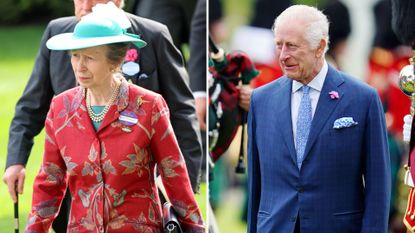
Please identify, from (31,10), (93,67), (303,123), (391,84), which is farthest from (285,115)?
(31,10)

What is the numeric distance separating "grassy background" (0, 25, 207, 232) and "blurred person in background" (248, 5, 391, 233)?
152 inches

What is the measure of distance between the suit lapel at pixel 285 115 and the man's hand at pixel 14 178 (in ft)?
5.41

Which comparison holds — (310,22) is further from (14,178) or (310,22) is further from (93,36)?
(14,178)

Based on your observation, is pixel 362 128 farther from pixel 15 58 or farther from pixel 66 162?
pixel 15 58

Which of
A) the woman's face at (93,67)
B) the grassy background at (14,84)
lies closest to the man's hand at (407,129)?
the woman's face at (93,67)

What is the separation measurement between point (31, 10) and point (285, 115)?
73.0 ft

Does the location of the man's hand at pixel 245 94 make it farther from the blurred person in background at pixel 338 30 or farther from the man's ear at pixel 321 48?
the man's ear at pixel 321 48

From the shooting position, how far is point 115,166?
6113 millimetres

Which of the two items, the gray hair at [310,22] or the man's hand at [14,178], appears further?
the man's hand at [14,178]

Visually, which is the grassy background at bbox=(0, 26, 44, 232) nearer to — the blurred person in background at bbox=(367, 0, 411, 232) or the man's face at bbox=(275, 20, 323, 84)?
the blurred person in background at bbox=(367, 0, 411, 232)

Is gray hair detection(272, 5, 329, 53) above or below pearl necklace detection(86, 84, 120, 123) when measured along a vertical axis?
above

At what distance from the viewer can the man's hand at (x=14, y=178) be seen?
7.46 meters

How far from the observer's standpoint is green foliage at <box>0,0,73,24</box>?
2716cm

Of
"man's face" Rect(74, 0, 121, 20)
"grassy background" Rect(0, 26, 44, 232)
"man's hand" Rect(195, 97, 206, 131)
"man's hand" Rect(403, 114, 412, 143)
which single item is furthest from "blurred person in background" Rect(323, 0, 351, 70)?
"grassy background" Rect(0, 26, 44, 232)
